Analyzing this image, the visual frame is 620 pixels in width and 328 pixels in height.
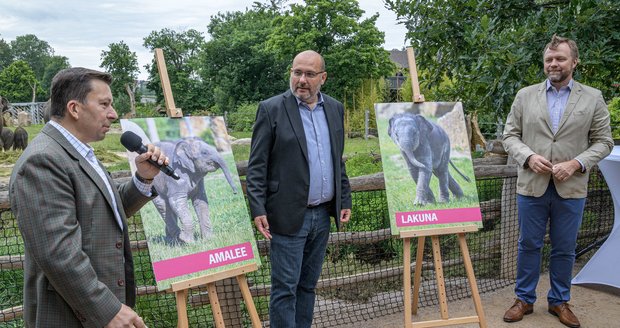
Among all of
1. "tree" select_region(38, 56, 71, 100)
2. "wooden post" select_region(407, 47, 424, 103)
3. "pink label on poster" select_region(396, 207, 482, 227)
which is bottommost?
"pink label on poster" select_region(396, 207, 482, 227)

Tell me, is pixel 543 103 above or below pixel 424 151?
above

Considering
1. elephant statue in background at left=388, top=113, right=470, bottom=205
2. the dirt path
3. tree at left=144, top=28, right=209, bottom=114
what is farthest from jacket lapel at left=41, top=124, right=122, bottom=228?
tree at left=144, top=28, right=209, bottom=114

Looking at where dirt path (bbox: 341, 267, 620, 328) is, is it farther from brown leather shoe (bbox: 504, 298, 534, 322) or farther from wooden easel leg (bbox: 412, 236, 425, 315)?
wooden easel leg (bbox: 412, 236, 425, 315)

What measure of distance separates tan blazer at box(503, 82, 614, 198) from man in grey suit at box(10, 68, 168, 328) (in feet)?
8.58

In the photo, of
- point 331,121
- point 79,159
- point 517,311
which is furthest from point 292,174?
point 517,311

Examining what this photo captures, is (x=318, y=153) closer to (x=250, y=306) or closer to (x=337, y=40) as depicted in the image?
(x=250, y=306)

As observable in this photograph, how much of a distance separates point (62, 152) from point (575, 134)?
10.1 ft

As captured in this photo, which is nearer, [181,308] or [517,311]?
[181,308]

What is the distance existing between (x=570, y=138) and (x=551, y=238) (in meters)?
0.72

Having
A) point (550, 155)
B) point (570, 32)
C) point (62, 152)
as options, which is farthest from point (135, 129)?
point (570, 32)

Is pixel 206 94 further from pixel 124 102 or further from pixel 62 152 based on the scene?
pixel 62 152

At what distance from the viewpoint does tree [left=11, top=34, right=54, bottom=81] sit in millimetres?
56844

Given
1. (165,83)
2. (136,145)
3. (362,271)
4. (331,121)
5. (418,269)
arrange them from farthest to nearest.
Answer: (362,271)
(418,269)
(331,121)
(165,83)
(136,145)

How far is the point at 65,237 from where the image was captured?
158cm
